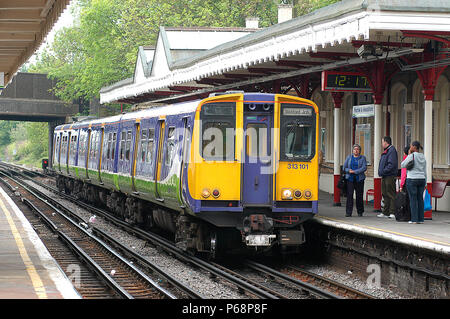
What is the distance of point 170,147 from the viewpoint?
16.0 meters

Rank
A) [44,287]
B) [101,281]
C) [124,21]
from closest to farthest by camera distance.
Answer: [44,287] → [101,281] → [124,21]

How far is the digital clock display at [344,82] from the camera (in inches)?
706

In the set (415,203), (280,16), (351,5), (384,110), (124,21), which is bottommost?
(415,203)

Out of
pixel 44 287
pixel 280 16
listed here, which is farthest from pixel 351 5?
pixel 280 16

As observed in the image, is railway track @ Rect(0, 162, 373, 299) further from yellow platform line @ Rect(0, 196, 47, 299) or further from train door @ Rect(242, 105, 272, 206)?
yellow platform line @ Rect(0, 196, 47, 299)

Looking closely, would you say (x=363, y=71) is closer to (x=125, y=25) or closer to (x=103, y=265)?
(x=103, y=265)

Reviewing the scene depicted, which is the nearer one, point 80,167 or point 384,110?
point 384,110

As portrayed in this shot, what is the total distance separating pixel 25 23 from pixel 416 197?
765cm

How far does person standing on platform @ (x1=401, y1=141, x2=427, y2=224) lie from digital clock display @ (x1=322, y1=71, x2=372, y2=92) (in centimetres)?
335

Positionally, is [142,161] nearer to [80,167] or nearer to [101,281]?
[101,281]

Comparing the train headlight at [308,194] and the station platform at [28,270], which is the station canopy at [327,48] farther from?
the station platform at [28,270]

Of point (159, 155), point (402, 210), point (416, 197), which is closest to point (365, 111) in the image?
point (402, 210)
